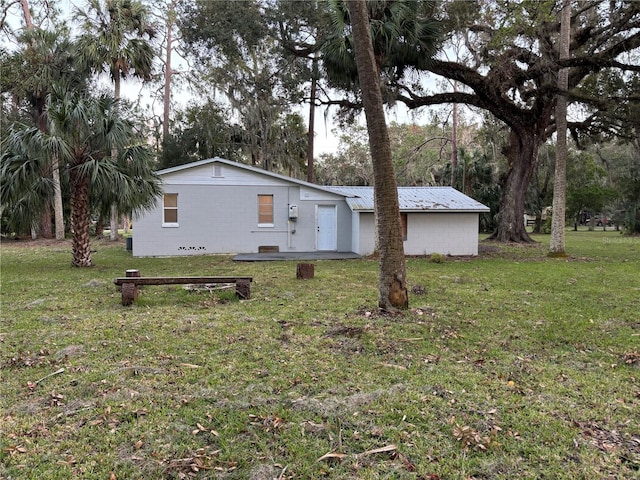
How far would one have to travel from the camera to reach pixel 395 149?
127 feet

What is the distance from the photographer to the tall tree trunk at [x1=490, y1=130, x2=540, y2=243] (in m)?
18.6

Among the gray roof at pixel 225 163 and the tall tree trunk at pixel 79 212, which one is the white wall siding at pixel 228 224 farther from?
the tall tree trunk at pixel 79 212

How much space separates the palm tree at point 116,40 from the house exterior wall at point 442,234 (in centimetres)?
1186

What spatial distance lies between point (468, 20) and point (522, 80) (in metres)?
3.73

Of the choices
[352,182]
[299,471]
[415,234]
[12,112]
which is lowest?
[299,471]

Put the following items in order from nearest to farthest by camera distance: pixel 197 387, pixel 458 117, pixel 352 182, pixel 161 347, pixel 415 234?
pixel 197 387, pixel 161 347, pixel 415 234, pixel 458 117, pixel 352 182

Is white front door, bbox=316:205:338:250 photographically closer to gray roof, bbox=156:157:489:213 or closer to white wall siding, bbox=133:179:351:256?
white wall siding, bbox=133:179:351:256

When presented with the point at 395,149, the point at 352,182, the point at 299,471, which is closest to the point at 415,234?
the point at 299,471

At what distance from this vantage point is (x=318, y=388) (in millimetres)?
3406

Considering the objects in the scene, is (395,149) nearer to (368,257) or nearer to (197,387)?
(368,257)

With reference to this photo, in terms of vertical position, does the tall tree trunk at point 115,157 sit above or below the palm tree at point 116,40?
below

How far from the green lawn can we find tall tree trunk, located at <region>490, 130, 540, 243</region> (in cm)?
1328

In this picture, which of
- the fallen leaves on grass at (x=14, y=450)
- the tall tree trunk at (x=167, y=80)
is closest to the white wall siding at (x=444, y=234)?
the fallen leaves on grass at (x=14, y=450)

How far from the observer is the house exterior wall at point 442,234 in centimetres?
1518
